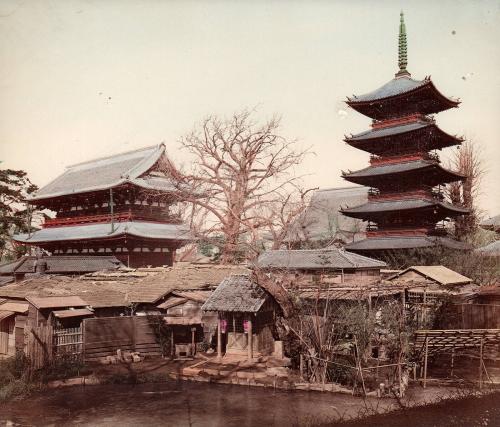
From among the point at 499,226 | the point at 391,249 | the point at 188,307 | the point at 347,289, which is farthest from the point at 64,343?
the point at 499,226

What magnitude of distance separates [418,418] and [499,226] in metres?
27.5

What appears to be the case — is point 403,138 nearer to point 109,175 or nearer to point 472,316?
point 472,316

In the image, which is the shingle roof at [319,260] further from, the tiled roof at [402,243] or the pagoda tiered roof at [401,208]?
the pagoda tiered roof at [401,208]

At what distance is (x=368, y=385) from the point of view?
15883 millimetres

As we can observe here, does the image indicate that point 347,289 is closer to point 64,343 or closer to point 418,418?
point 418,418

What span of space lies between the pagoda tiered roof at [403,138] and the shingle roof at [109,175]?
14.8 m

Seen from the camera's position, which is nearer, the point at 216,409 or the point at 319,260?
the point at 216,409

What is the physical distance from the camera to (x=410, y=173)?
32.1 metres

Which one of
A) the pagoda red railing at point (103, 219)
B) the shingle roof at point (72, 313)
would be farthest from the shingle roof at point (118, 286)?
the pagoda red railing at point (103, 219)

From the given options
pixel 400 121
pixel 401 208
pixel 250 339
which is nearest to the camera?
pixel 250 339

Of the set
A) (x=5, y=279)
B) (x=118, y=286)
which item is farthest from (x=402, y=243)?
(x=5, y=279)

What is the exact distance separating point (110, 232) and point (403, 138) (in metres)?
22.0

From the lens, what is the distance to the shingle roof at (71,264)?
29.1 meters

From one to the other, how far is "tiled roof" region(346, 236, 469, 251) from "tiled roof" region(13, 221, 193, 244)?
12.1 metres
